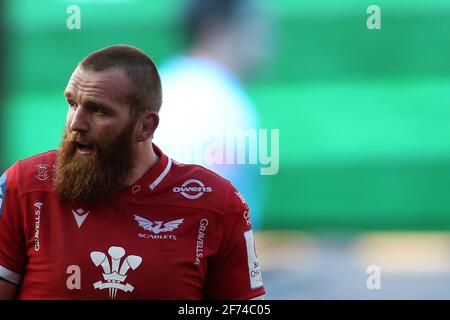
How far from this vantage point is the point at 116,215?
6.44 ft

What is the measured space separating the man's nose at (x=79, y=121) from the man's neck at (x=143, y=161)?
0.73 ft

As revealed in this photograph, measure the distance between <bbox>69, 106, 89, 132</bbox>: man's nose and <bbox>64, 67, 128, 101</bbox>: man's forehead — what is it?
0.17ft

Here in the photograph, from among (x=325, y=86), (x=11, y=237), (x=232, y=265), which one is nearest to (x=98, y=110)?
(x=11, y=237)

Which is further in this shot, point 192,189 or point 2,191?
point 192,189

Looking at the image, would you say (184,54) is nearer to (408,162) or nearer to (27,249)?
(408,162)

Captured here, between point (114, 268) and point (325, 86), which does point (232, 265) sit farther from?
point (325, 86)

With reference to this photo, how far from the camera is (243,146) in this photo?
14.3ft

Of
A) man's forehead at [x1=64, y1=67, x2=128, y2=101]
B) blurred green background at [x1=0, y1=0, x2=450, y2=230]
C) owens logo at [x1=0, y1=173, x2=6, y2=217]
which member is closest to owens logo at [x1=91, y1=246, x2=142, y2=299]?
owens logo at [x1=0, y1=173, x2=6, y2=217]

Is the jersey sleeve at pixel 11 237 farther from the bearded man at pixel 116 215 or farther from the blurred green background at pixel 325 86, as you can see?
the blurred green background at pixel 325 86

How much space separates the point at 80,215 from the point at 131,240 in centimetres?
17

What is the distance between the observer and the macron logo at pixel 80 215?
194 centimetres

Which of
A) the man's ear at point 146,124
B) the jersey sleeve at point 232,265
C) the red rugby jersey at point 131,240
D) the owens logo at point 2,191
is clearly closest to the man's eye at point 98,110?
the man's ear at point 146,124

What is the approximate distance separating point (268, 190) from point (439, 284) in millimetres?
2011
